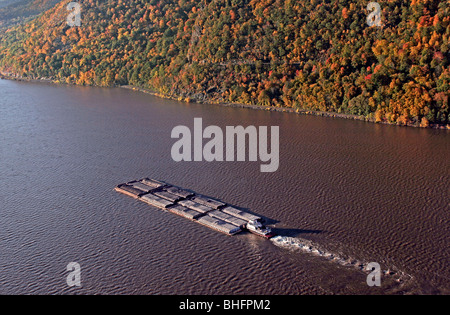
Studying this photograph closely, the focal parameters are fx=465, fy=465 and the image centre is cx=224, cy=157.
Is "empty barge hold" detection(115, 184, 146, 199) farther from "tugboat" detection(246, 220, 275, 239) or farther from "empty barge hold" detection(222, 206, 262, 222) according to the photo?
"tugboat" detection(246, 220, 275, 239)

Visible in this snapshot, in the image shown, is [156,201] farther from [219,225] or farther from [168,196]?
[219,225]

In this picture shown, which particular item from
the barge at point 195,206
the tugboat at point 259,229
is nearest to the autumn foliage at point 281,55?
the barge at point 195,206

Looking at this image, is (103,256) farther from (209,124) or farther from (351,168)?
(209,124)

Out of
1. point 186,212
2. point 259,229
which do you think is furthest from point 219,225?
point 186,212

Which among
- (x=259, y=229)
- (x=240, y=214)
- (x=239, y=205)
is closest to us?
(x=259, y=229)

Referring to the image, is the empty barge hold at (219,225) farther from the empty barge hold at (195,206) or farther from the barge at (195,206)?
the empty barge hold at (195,206)

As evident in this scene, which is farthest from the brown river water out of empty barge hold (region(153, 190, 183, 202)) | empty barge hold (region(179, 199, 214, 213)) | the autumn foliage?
the autumn foliage
